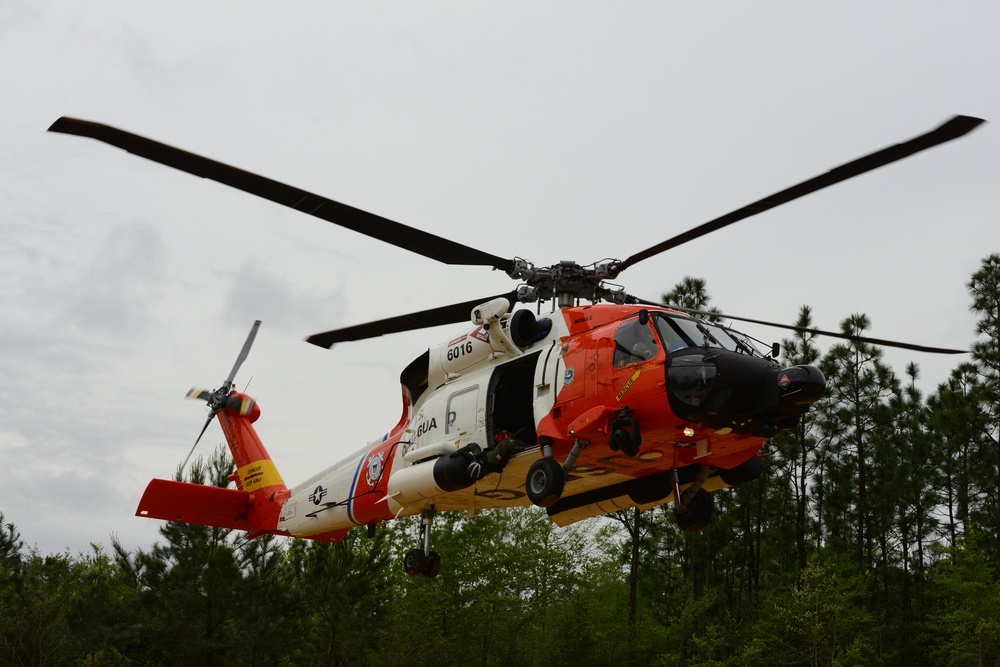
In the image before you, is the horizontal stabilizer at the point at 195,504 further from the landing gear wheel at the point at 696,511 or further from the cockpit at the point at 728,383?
the cockpit at the point at 728,383

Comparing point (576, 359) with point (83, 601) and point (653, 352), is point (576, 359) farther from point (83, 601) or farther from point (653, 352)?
point (83, 601)

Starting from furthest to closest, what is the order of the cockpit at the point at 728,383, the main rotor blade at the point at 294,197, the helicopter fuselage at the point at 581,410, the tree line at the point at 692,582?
the tree line at the point at 692,582 → the helicopter fuselage at the point at 581,410 → the cockpit at the point at 728,383 → the main rotor blade at the point at 294,197

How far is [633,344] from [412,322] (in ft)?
12.9

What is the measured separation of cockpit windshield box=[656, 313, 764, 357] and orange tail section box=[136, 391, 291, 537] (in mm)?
8918

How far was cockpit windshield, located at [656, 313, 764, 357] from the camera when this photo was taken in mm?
11961

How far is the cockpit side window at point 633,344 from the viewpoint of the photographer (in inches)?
473

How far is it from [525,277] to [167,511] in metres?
8.36

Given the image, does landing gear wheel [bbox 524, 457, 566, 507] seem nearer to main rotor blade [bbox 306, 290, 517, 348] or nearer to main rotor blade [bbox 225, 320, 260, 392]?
main rotor blade [bbox 306, 290, 517, 348]

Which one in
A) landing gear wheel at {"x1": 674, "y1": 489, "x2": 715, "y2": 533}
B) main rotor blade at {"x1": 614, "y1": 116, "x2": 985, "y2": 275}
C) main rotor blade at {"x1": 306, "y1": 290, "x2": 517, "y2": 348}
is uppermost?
main rotor blade at {"x1": 306, "y1": 290, "x2": 517, "y2": 348}

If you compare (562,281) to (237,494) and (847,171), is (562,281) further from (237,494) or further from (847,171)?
(237,494)

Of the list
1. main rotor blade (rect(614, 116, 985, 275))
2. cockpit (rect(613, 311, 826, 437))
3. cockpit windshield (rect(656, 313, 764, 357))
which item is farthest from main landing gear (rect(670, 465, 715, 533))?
main rotor blade (rect(614, 116, 985, 275))

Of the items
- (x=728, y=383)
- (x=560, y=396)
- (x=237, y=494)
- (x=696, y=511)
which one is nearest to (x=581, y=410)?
(x=560, y=396)

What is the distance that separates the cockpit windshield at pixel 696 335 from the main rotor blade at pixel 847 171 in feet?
3.29

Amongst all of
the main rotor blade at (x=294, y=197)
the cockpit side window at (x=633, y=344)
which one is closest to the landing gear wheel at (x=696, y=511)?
the cockpit side window at (x=633, y=344)
